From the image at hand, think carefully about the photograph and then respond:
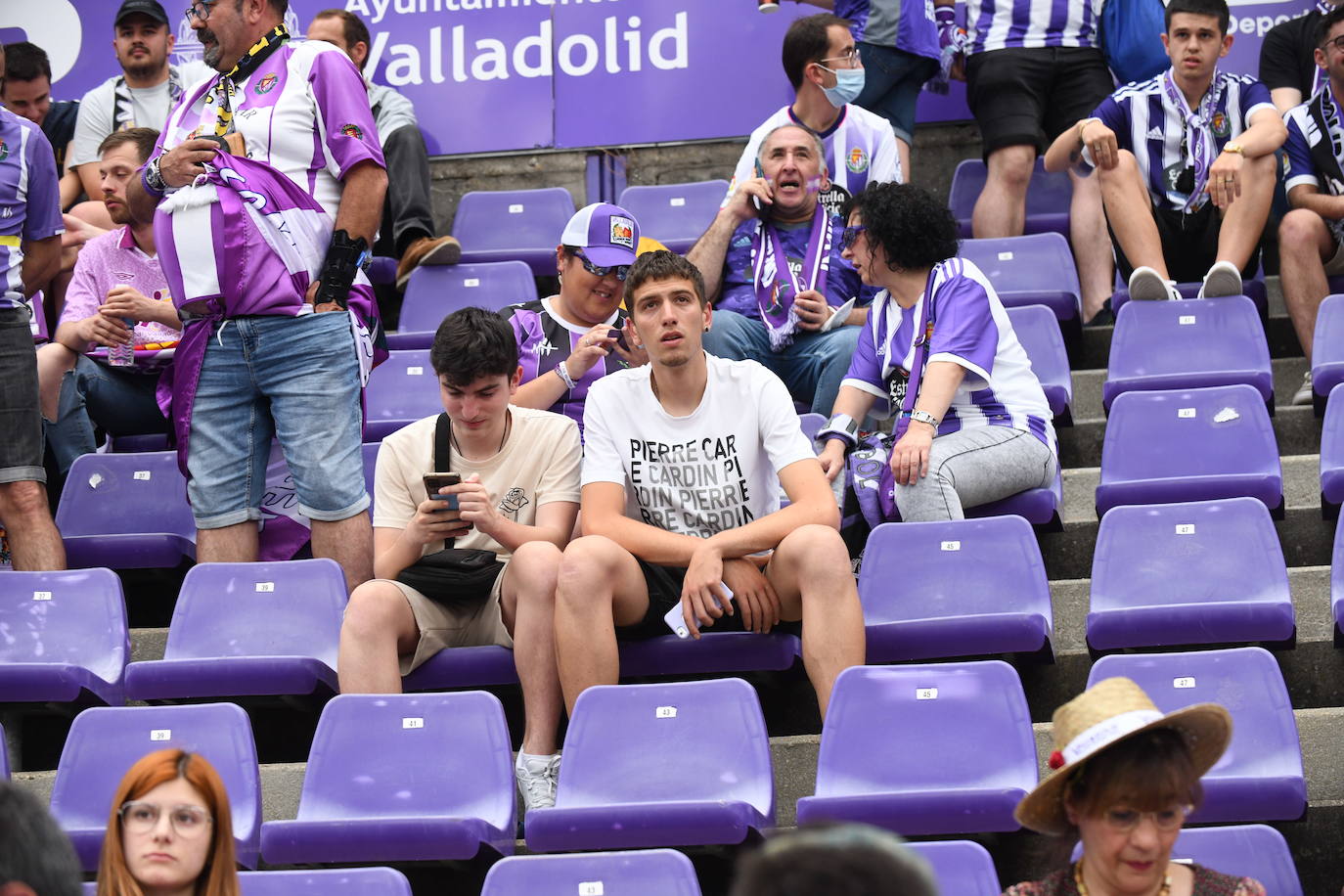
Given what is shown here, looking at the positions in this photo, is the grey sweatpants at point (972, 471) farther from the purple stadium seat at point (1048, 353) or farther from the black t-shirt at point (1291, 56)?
the black t-shirt at point (1291, 56)

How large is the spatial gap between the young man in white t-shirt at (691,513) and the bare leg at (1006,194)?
2.12 m

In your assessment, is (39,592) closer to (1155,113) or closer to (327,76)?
(327,76)

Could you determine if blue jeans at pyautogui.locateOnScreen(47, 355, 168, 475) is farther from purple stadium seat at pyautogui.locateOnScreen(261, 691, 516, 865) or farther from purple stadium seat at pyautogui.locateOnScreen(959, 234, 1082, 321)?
purple stadium seat at pyautogui.locateOnScreen(959, 234, 1082, 321)

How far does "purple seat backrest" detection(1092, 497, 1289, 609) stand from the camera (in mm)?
4055

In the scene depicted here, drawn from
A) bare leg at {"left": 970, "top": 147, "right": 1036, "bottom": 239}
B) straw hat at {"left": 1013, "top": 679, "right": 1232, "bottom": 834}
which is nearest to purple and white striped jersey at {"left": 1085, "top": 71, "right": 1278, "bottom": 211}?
bare leg at {"left": 970, "top": 147, "right": 1036, "bottom": 239}

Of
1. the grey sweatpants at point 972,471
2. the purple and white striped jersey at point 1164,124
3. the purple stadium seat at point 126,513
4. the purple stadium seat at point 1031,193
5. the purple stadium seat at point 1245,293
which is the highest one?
the purple and white striped jersey at point 1164,124

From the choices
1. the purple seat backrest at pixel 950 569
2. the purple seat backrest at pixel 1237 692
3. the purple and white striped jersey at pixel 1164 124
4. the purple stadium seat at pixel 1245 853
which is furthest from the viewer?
the purple and white striped jersey at pixel 1164 124

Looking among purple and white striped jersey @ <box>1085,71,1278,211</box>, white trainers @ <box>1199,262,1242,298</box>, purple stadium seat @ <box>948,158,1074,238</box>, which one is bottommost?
white trainers @ <box>1199,262,1242,298</box>

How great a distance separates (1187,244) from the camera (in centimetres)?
584

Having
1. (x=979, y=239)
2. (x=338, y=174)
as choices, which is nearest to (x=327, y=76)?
(x=338, y=174)

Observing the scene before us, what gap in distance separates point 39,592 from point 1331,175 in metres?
3.87

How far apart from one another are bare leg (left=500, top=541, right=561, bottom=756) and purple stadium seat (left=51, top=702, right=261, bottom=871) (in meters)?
0.58

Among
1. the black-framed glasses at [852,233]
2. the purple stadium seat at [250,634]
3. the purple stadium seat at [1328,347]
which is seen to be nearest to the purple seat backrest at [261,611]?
the purple stadium seat at [250,634]

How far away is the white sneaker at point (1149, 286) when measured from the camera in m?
5.48
